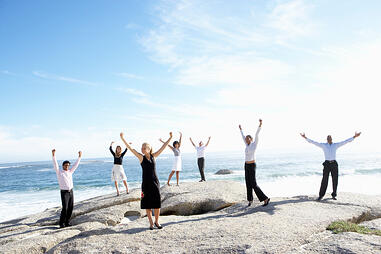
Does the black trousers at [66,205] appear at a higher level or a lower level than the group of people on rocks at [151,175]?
lower

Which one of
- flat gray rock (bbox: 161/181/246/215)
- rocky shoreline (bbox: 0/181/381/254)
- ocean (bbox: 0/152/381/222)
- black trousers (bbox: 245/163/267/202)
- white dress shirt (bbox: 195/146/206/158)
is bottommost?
ocean (bbox: 0/152/381/222)

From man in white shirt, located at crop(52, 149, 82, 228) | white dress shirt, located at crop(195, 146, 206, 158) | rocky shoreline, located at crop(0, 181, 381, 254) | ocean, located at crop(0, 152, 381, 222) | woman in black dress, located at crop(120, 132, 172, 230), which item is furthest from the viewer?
ocean, located at crop(0, 152, 381, 222)

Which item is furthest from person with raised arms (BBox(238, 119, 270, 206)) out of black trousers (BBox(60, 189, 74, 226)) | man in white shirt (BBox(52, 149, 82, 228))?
black trousers (BBox(60, 189, 74, 226))

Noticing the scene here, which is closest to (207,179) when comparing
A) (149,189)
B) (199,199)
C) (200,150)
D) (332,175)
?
(200,150)

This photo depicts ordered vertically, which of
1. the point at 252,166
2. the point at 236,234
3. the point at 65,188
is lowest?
the point at 236,234

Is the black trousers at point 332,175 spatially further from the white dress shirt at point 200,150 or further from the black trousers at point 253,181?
the white dress shirt at point 200,150

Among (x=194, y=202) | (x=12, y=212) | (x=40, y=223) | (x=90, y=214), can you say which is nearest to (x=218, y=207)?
(x=194, y=202)

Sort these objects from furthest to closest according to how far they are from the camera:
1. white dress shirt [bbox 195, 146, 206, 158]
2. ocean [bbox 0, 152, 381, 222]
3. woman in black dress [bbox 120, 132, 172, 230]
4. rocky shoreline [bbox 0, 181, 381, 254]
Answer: ocean [bbox 0, 152, 381, 222] → white dress shirt [bbox 195, 146, 206, 158] → woman in black dress [bbox 120, 132, 172, 230] → rocky shoreline [bbox 0, 181, 381, 254]

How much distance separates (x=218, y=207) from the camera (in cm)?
1000

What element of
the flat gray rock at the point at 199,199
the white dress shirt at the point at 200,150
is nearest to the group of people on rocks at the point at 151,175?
the flat gray rock at the point at 199,199

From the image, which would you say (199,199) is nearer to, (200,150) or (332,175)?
(200,150)

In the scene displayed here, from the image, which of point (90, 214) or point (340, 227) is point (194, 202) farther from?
point (340, 227)

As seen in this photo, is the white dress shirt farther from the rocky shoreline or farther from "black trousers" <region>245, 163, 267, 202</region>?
"black trousers" <region>245, 163, 267, 202</region>

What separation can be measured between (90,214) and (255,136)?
7179mm
